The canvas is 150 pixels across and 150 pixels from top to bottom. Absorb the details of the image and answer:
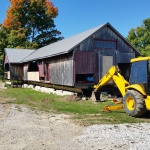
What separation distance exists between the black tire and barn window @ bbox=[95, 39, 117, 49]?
10212 millimetres

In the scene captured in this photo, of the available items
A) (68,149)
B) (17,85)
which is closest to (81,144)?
(68,149)

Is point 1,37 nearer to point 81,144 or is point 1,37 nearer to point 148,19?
point 148,19

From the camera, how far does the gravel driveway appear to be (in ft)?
24.2

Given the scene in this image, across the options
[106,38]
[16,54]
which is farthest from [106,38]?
[16,54]

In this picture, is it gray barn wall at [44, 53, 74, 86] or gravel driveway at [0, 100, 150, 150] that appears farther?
gray barn wall at [44, 53, 74, 86]

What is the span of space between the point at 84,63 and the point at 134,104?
9.71 metres

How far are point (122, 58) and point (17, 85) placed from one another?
18137 millimetres

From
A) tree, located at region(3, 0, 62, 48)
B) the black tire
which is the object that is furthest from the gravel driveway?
tree, located at region(3, 0, 62, 48)

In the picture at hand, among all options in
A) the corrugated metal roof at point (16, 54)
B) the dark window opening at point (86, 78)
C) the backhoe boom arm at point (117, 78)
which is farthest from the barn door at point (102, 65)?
the corrugated metal roof at point (16, 54)

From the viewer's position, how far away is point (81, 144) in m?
7.53

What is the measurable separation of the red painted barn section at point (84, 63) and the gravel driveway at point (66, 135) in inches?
370

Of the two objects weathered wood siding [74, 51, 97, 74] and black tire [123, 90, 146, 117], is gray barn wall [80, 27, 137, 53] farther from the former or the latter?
black tire [123, 90, 146, 117]

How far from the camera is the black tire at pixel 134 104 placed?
11273mm

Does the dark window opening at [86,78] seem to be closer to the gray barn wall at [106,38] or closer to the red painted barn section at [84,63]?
the red painted barn section at [84,63]
